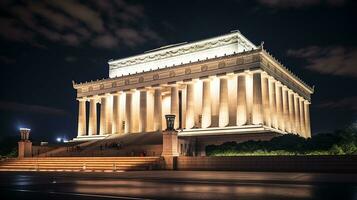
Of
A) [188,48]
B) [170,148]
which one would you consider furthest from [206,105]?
[170,148]

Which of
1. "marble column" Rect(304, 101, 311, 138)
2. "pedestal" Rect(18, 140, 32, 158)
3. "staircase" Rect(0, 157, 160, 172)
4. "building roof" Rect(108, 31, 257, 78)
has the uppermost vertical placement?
"building roof" Rect(108, 31, 257, 78)

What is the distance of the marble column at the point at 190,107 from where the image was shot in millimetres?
67062

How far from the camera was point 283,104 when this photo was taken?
71500 millimetres

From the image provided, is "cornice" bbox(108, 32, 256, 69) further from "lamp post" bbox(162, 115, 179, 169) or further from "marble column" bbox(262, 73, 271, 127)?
"lamp post" bbox(162, 115, 179, 169)

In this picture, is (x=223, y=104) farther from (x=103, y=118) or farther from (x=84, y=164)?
(x=84, y=164)

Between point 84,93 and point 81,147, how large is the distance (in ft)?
78.8

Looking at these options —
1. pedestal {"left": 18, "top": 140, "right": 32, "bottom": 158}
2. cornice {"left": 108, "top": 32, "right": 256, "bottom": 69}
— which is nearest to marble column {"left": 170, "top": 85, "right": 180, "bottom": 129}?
cornice {"left": 108, "top": 32, "right": 256, "bottom": 69}

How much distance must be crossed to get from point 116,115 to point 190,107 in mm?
18688

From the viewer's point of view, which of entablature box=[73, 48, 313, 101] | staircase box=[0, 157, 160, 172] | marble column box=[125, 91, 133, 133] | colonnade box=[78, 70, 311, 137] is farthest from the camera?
marble column box=[125, 91, 133, 133]

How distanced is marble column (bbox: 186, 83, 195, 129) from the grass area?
18.0m

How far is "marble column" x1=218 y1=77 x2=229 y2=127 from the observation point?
63.1m

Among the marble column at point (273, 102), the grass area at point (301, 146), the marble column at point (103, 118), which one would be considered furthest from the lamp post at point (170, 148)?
the marble column at point (103, 118)

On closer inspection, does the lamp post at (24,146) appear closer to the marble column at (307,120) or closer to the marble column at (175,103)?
the marble column at (175,103)

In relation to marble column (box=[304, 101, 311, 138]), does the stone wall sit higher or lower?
lower
